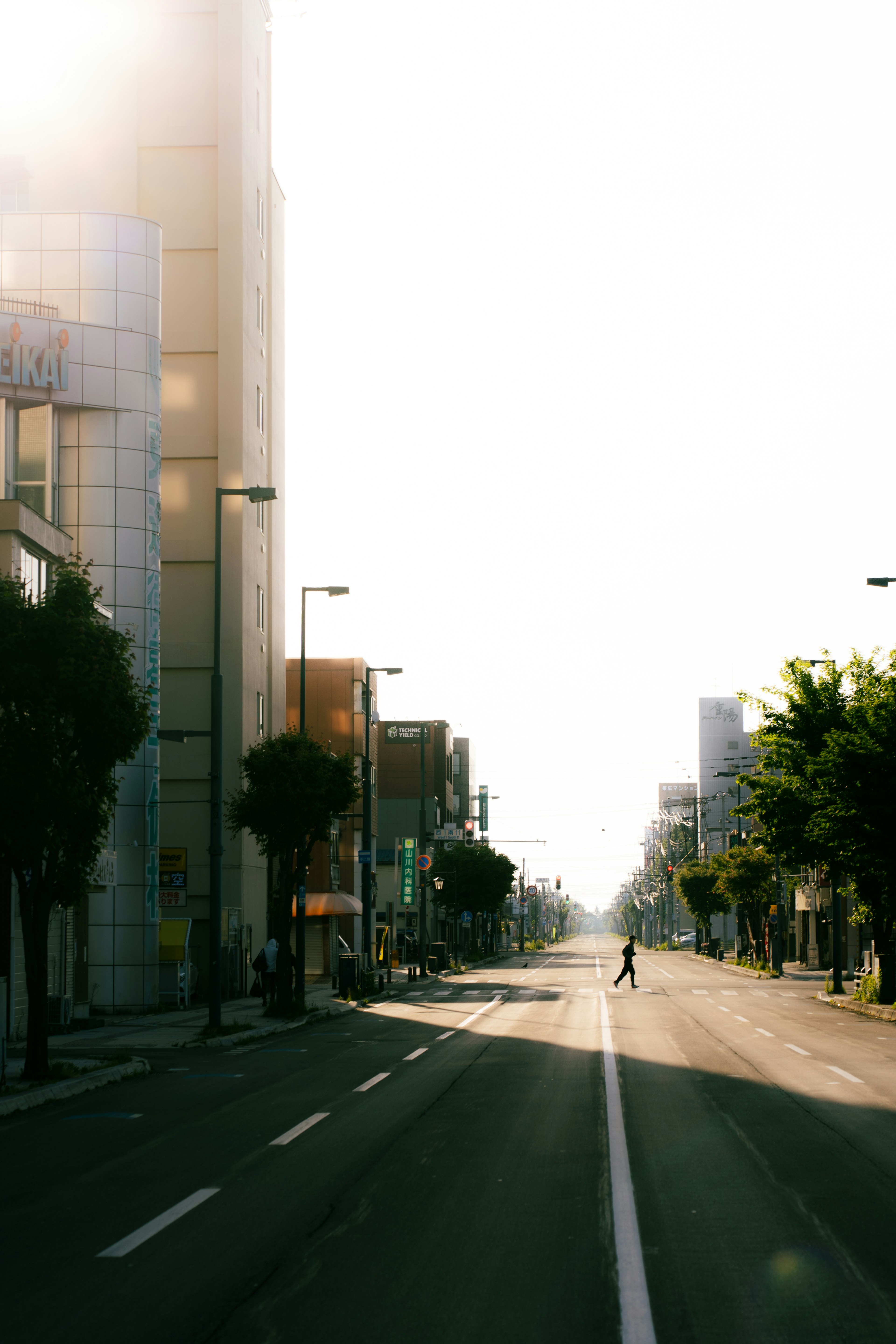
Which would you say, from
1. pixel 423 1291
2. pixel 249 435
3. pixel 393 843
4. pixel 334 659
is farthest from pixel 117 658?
pixel 393 843

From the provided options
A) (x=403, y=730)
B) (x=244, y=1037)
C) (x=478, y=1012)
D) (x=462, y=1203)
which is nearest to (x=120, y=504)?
(x=244, y=1037)

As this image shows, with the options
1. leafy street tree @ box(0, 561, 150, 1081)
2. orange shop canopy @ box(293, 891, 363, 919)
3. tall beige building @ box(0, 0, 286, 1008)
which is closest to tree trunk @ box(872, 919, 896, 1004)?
orange shop canopy @ box(293, 891, 363, 919)

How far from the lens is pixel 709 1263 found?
7.97 meters

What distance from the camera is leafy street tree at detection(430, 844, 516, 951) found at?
3561 inches

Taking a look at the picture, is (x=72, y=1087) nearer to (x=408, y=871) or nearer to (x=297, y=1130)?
(x=297, y=1130)

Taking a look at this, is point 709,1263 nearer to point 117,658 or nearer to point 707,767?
point 117,658

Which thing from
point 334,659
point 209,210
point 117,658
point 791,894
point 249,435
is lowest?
point 791,894

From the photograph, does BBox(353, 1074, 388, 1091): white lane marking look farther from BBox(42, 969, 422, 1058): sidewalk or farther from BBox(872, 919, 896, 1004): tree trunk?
BBox(872, 919, 896, 1004): tree trunk

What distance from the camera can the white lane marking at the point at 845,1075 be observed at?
17.9m

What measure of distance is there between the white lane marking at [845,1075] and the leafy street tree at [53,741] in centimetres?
1065

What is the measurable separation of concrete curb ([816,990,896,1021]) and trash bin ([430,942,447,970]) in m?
22.0

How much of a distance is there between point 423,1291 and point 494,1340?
948 millimetres

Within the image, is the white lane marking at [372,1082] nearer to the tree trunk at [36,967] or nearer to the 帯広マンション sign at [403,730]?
the tree trunk at [36,967]

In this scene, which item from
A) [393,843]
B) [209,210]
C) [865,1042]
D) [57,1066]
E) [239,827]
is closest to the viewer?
[57,1066]
